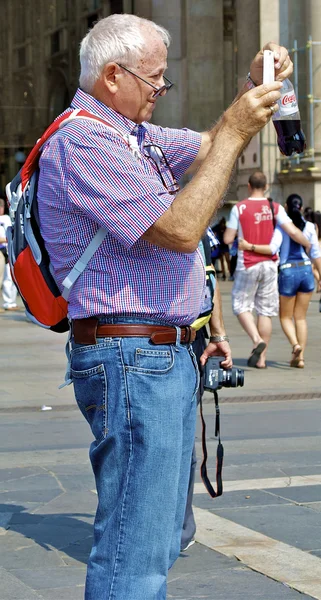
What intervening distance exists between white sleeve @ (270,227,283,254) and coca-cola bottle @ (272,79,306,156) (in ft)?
24.7

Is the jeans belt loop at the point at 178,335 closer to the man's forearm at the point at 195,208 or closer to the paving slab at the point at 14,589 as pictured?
the man's forearm at the point at 195,208

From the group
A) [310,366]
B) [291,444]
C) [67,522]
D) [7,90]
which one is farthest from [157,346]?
[7,90]

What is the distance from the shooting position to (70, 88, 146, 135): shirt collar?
128 inches

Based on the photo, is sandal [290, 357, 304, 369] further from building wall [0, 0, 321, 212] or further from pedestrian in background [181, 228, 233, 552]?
building wall [0, 0, 321, 212]

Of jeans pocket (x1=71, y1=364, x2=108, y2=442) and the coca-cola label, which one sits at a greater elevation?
the coca-cola label

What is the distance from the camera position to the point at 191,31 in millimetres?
31953

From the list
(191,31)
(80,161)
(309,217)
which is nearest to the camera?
(80,161)

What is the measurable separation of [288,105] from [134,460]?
117 cm

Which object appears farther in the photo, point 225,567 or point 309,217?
point 309,217

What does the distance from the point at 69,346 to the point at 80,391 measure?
0.60ft

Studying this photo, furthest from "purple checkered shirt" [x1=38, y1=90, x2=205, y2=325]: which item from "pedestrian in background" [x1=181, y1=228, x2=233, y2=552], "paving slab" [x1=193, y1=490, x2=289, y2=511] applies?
"paving slab" [x1=193, y1=490, x2=289, y2=511]

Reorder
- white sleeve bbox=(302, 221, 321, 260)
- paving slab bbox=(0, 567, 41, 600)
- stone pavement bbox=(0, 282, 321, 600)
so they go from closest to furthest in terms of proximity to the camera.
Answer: paving slab bbox=(0, 567, 41, 600) → stone pavement bbox=(0, 282, 321, 600) → white sleeve bbox=(302, 221, 321, 260)

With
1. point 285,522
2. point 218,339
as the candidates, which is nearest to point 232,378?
point 218,339

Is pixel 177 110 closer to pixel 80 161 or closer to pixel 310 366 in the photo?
pixel 310 366
